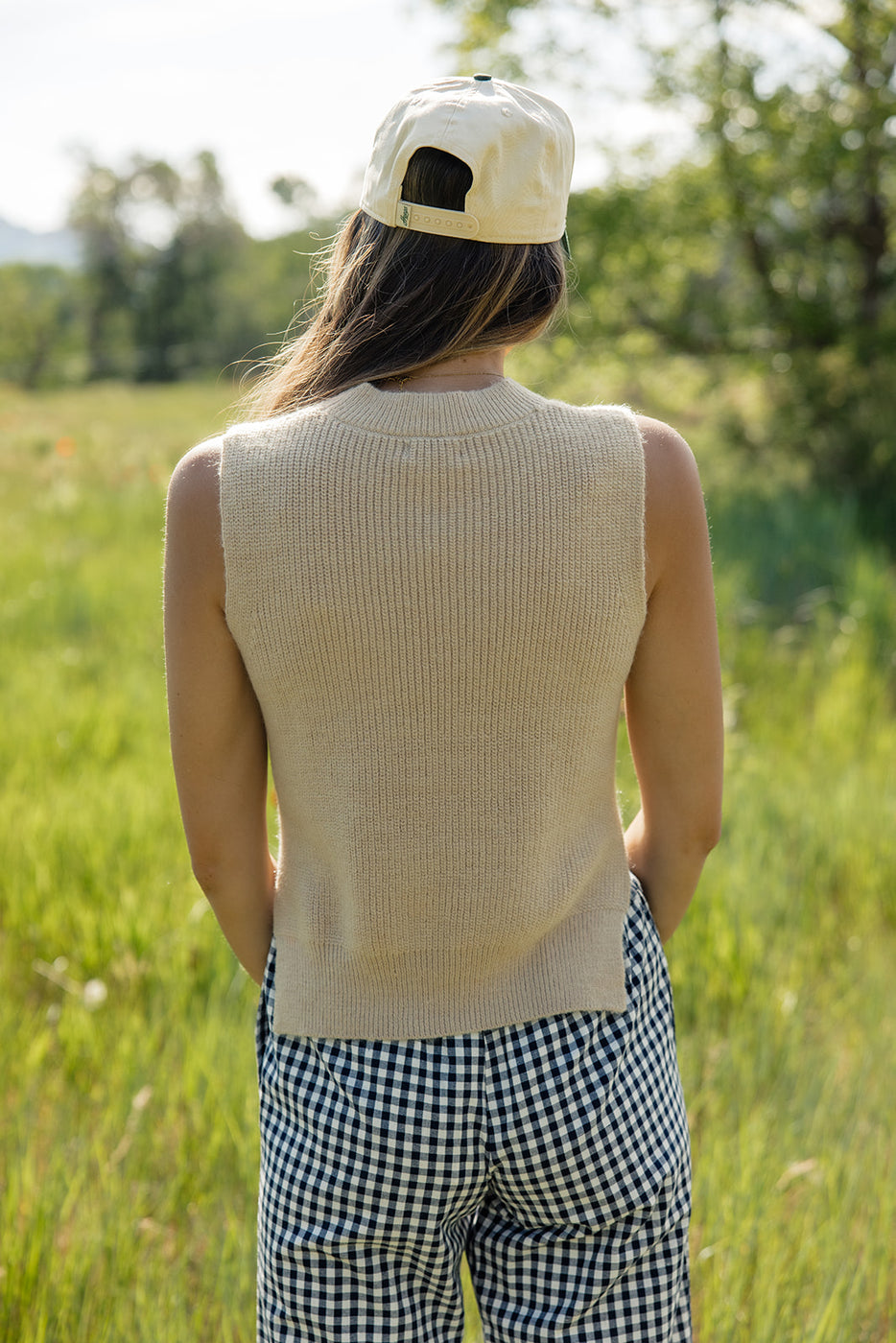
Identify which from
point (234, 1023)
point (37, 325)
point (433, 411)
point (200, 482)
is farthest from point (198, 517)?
point (37, 325)

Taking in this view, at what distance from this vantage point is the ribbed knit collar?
3.40 ft

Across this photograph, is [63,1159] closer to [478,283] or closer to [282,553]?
[282,553]

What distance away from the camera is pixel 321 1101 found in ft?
3.77

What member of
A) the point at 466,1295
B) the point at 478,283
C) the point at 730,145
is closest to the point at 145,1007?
the point at 466,1295

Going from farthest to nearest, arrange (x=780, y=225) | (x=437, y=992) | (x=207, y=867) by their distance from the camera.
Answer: (x=780, y=225)
(x=207, y=867)
(x=437, y=992)

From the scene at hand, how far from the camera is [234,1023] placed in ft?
8.04

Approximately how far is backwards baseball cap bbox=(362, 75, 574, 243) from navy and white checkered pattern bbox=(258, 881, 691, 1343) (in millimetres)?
829

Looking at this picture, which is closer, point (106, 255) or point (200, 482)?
point (200, 482)

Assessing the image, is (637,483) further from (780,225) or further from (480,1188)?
(780,225)

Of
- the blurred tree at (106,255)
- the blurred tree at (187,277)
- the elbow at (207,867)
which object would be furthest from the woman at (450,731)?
the blurred tree at (106,255)

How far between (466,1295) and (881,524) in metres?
6.79

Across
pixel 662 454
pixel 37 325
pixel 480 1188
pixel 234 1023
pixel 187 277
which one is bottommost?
pixel 37 325

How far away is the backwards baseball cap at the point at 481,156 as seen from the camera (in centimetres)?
105

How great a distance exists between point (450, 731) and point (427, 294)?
434mm
